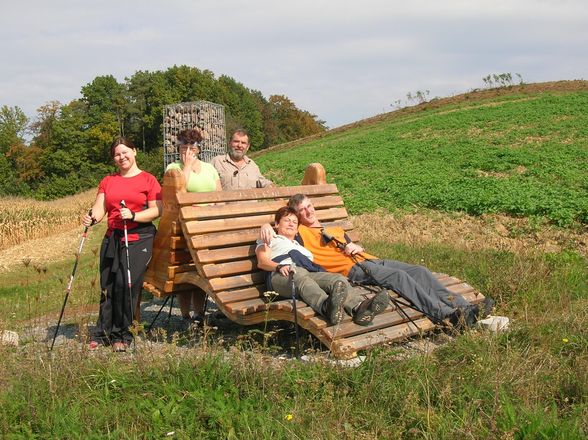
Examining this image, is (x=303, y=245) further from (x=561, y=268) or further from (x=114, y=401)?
(x=561, y=268)

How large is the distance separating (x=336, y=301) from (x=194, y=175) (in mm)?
2455

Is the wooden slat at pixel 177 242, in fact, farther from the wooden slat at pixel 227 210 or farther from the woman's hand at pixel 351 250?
the woman's hand at pixel 351 250

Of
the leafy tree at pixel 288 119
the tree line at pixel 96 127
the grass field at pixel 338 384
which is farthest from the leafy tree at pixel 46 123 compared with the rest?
the grass field at pixel 338 384

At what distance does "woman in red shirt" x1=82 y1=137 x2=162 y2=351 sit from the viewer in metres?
5.86

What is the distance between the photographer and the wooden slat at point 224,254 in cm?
603

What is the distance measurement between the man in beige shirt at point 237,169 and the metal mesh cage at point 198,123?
28.5 m

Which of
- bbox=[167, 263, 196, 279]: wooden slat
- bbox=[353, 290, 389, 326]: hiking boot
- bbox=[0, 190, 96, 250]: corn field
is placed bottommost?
bbox=[0, 190, 96, 250]: corn field

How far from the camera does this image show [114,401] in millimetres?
3928

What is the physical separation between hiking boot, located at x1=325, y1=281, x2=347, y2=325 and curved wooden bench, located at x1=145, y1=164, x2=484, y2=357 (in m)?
0.27

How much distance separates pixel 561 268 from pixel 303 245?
3.46 metres

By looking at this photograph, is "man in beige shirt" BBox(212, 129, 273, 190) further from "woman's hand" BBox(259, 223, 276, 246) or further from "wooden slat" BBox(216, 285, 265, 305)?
"wooden slat" BBox(216, 285, 265, 305)

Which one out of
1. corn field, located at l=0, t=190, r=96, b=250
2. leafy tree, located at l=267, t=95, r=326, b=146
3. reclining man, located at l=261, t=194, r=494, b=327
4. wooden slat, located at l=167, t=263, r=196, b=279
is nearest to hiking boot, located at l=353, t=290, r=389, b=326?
reclining man, located at l=261, t=194, r=494, b=327

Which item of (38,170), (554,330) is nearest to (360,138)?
(554,330)

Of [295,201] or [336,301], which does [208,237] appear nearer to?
[295,201]
